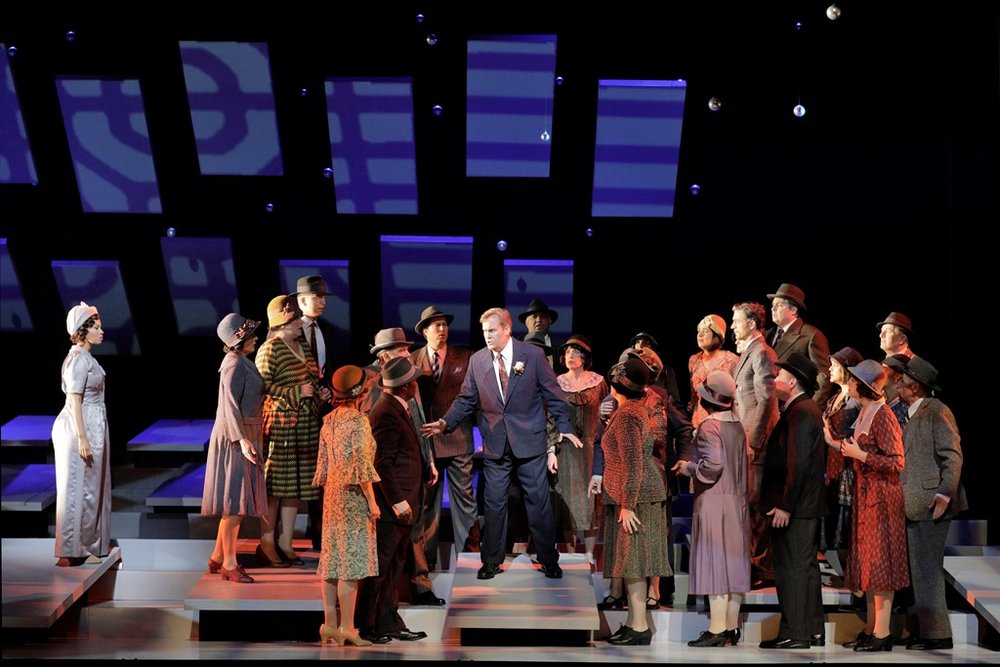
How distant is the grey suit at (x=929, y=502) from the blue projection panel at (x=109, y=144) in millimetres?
4935

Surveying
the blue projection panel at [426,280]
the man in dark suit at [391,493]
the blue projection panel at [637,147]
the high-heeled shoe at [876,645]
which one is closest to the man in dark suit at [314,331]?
the man in dark suit at [391,493]

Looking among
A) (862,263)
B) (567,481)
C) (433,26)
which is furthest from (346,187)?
(862,263)

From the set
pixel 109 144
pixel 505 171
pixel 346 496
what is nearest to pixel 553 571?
pixel 346 496

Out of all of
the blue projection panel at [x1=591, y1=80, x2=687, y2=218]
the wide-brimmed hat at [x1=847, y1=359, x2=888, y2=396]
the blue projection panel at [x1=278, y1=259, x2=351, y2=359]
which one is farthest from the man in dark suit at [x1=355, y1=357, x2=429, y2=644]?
the blue projection panel at [x1=591, y1=80, x2=687, y2=218]

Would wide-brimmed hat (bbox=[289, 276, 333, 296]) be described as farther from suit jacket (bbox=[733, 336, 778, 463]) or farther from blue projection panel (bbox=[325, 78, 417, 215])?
suit jacket (bbox=[733, 336, 778, 463])

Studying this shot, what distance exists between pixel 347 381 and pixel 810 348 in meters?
2.72

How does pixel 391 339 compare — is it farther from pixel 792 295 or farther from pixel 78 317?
pixel 792 295

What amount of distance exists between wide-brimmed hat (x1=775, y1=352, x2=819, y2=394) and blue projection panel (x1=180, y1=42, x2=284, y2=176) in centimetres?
363

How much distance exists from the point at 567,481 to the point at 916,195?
121 inches

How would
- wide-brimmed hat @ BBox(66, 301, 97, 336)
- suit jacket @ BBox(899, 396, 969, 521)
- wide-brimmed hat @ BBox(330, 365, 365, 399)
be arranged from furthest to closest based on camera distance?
1. wide-brimmed hat @ BBox(66, 301, 97, 336)
2. suit jacket @ BBox(899, 396, 969, 521)
3. wide-brimmed hat @ BBox(330, 365, 365, 399)

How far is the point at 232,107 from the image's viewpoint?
7453mm

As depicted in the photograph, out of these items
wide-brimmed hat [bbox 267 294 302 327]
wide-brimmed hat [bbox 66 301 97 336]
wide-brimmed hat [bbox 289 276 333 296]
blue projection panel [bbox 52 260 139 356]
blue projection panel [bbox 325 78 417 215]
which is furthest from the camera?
blue projection panel [bbox 52 260 139 356]

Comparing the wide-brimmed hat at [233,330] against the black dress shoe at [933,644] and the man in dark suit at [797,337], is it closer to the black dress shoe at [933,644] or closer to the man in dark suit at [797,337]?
the man in dark suit at [797,337]

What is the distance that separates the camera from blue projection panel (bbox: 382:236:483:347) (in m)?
7.93
